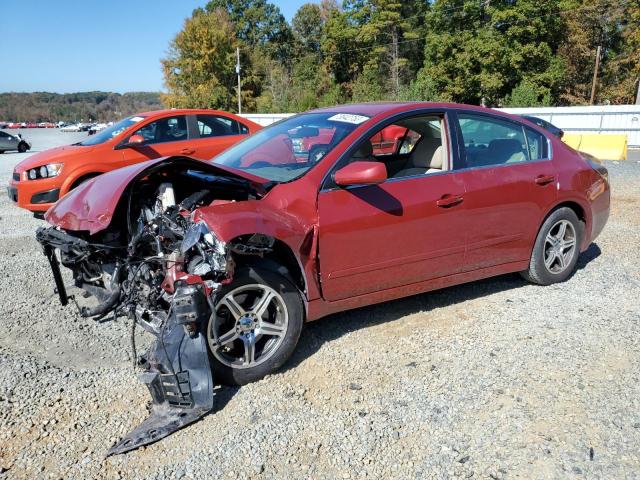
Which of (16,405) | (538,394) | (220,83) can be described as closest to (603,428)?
(538,394)

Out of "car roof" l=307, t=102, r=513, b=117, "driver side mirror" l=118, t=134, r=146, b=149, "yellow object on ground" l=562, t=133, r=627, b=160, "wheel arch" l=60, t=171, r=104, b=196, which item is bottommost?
"yellow object on ground" l=562, t=133, r=627, b=160

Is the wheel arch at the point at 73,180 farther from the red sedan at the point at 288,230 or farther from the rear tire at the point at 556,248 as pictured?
the rear tire at the point at 556,248

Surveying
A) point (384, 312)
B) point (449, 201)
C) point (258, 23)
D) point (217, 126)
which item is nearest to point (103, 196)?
point (384, 312)

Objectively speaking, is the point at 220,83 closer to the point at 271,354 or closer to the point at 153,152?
the point at 153,152

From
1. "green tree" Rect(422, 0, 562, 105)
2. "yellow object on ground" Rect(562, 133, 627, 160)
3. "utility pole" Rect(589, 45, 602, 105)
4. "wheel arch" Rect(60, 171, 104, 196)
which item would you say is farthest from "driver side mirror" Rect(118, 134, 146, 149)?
"utility pole" Rect(589, 45, 602, 105)

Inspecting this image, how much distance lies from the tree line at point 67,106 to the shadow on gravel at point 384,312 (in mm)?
130365

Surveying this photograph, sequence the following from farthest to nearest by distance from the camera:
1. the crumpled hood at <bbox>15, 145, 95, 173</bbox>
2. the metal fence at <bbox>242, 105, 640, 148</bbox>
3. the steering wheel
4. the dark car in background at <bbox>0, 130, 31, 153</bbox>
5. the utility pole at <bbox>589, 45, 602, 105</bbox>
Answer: the utility pole at <bbox>589, 45, 602, 105</bbox> < the dark car in background at <bbox>0, 130, 31, 153</bbox> < the metal fence at <bbox>242, 105, 640, 148</bbox> < the crumpled hood at <bbox>15, 145, 95, 173</bbox> < the steering wheel

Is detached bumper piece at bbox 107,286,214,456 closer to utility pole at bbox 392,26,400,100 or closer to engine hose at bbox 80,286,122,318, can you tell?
engine hose at bbox 80,286,122,318

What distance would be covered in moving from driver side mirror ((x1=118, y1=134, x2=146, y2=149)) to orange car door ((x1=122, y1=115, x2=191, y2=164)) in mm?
33

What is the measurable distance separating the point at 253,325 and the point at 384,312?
4.77 feet

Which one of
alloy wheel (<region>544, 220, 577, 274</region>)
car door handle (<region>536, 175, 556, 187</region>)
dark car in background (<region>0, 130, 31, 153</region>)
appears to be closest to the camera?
car door handle (<region>536, 175, 556, 187</region>)

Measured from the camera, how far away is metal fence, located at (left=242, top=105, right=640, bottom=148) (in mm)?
20484

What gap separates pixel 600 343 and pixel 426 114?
Answer: 213 centimetres

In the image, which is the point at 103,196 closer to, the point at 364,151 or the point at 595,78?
the point at 364,151
